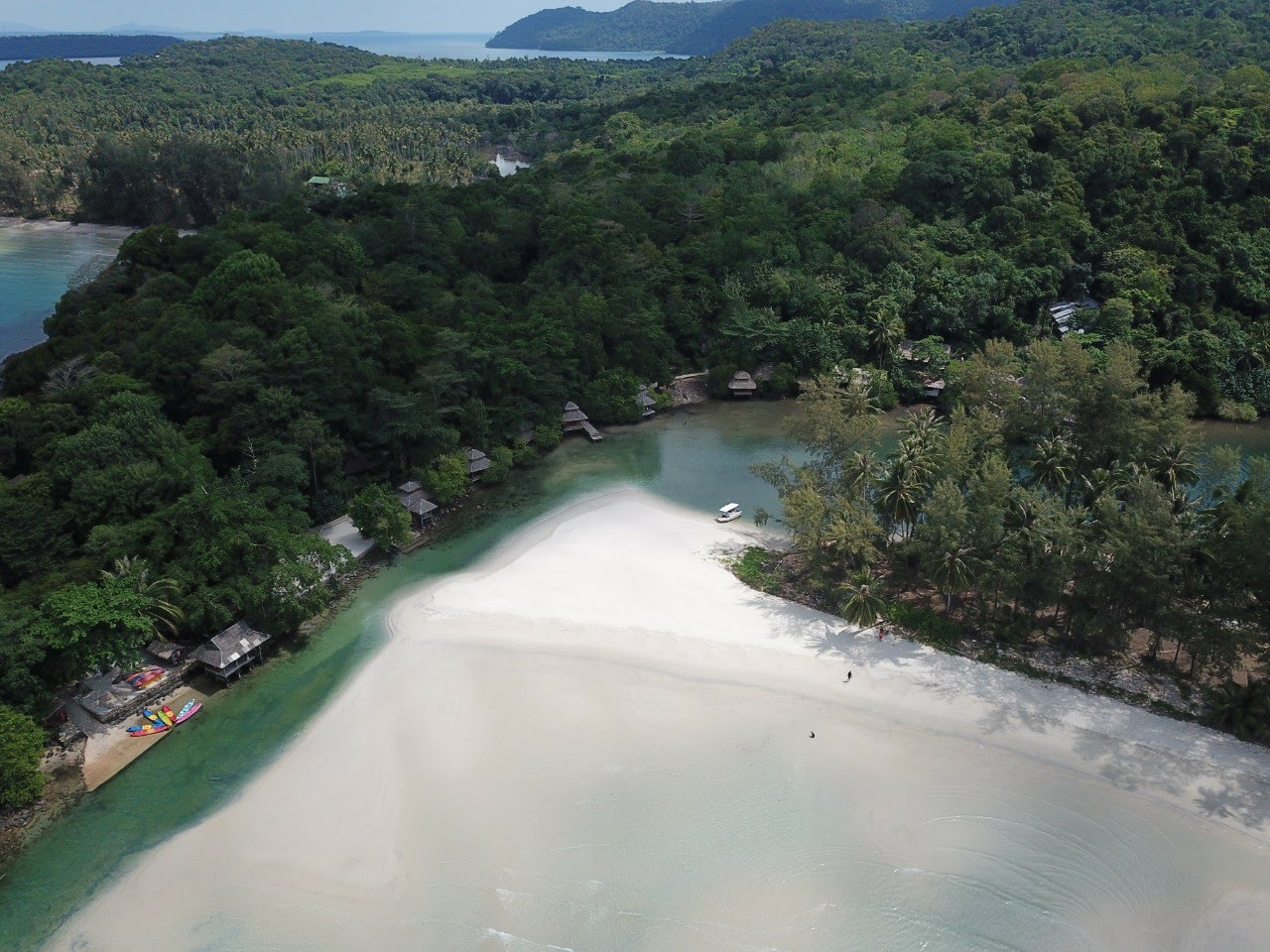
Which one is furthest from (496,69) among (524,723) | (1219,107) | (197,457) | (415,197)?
(524,723)

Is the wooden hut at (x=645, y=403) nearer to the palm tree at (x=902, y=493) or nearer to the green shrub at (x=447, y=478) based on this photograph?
the green shrub at (x=447, y=478)

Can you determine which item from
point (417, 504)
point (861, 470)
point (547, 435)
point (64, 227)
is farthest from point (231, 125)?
point (861, 470)

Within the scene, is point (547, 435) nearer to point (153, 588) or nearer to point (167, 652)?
point (153, 588)

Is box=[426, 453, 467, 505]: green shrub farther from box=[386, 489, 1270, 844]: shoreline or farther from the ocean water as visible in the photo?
the ocean water

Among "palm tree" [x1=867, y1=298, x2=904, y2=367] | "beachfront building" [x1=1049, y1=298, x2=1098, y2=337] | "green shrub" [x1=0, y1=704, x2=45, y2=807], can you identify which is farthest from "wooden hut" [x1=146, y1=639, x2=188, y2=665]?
"beachfront building" [x1=1049, y1=298, x2=1098, y2=337]

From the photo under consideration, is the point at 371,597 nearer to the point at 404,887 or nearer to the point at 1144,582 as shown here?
the point at 404,887

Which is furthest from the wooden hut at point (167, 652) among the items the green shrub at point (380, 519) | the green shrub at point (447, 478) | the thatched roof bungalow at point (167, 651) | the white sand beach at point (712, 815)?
the green shrub at point (447, 478)
